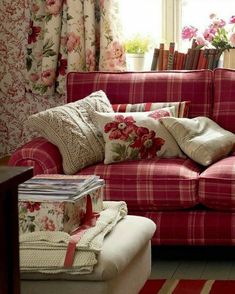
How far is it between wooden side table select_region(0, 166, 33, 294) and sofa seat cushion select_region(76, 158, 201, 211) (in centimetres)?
177

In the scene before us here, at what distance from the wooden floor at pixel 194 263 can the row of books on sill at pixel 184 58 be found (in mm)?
1312

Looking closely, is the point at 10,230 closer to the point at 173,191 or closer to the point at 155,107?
the point at 173,191

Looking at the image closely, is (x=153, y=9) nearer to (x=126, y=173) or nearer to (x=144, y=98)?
(x=144, y=98)

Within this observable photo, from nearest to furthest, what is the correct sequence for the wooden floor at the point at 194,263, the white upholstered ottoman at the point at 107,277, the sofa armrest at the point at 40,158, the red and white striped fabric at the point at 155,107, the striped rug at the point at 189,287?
the white upholstered ottoman at the point at 107,277, the striped rug at the point at 189,287, the wooden floor at the point at 194,263, the sofa armrest at the point at 40,158, the red and white striped fabric at the point at 155,107

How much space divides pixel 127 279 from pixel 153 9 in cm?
281

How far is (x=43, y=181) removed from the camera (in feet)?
9.02

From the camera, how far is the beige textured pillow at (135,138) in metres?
3.67

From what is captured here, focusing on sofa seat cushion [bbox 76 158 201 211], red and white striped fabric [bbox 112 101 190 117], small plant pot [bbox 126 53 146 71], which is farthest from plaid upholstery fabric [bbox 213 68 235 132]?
small plant pot [bbox 126 53 146 71]

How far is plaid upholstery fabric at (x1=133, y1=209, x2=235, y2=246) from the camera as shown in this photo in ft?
11.2

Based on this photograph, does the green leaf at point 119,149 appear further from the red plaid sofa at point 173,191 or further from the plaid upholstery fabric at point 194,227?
the plaid upholstery fabric at point 194,227

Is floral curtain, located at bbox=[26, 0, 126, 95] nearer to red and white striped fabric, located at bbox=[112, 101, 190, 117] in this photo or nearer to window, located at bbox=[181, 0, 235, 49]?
window, located at bbox=[181, 0, 235, 49]

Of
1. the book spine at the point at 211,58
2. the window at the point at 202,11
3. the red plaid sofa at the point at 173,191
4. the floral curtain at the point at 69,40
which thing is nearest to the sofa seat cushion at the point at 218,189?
the red plaid sofa at the point at 173,191

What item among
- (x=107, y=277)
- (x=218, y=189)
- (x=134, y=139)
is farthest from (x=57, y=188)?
(x=134, y=139)

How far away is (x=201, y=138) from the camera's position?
3695mm
